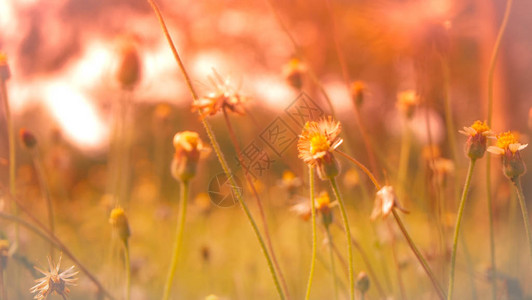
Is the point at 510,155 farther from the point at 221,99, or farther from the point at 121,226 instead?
the point at 121,226

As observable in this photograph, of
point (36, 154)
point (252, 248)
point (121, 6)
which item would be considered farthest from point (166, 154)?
point (36, 154)

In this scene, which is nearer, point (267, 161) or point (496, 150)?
point (496, 150)

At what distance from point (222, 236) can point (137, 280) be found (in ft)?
2.09

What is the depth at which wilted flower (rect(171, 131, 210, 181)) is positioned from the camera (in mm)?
400

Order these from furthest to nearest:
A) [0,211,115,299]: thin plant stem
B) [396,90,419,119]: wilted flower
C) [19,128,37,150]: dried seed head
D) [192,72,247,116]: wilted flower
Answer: [396,90,419,119]: wilted flower < [19,128,37,150]: dried seed head < [192,72,247,116]: wilted flower < [0,211,115,299]: thin plant stem

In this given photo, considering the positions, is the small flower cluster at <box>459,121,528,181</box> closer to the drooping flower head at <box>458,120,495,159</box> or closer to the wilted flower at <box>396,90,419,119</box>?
the drooping flower head at <box>458,120,495,159</box>

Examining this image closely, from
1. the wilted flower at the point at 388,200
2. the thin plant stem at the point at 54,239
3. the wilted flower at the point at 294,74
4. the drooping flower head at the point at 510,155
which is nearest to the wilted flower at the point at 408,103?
the wilted flower at the point at 294,74

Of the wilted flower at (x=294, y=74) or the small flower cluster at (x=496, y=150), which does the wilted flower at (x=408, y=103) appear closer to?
the wilted flower at (x=294, y=74)

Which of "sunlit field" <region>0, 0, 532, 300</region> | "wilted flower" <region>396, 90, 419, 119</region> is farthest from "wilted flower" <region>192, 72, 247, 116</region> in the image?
"wilted flower" <region>396, 90, 419, 119</region>

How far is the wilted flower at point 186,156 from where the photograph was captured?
400mm

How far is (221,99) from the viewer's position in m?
0.48

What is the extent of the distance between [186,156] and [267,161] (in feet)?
0.69

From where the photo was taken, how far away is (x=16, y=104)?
1.35 metres

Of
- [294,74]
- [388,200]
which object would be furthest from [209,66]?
Answer: [388,200]
